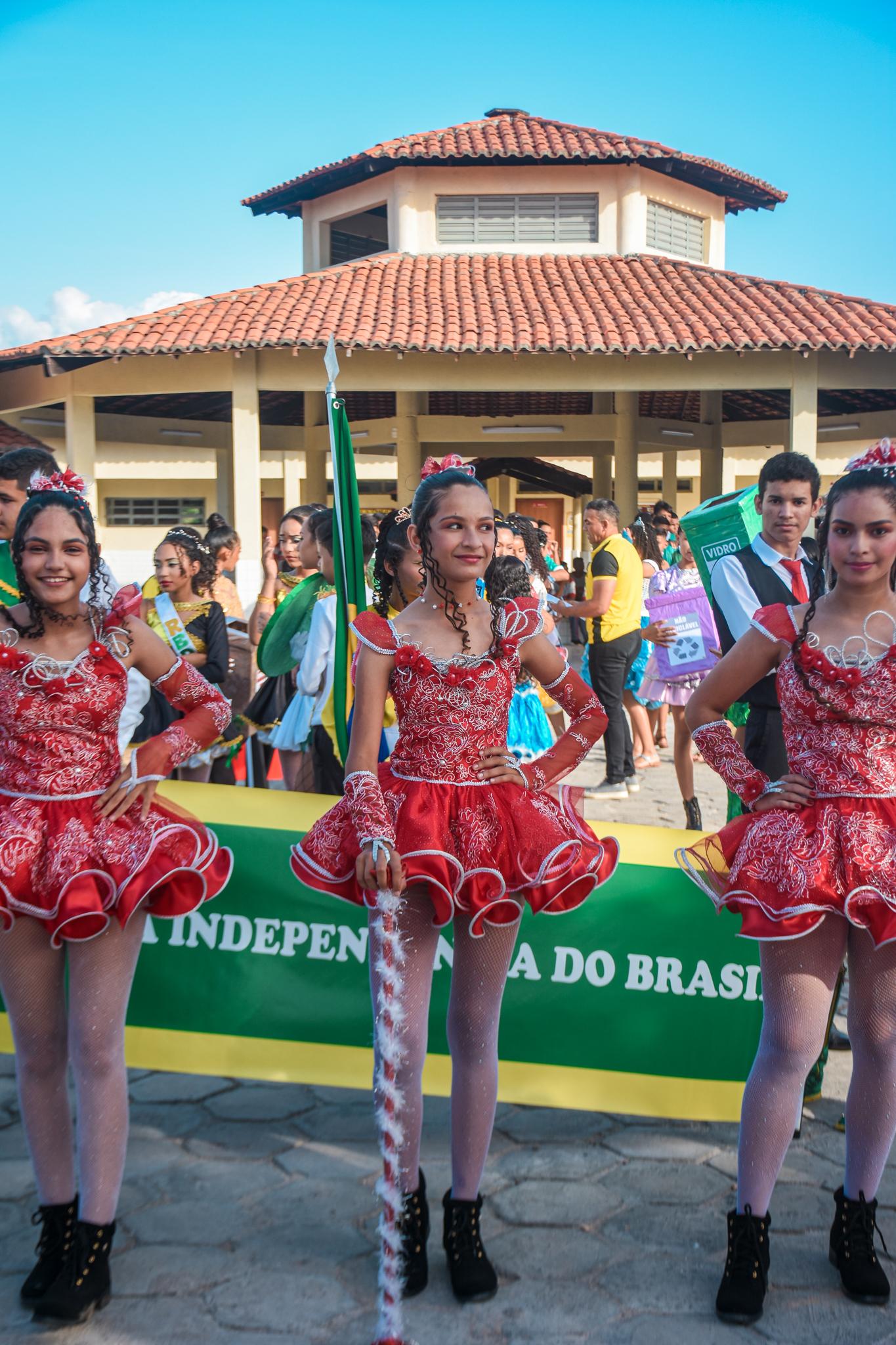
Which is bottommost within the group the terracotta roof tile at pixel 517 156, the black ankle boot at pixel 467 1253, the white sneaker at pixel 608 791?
the white sneaker at pixel 608 791

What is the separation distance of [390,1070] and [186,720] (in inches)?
39.0

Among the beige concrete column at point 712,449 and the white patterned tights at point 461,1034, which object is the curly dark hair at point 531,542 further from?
the beige concrete column at point 712,449

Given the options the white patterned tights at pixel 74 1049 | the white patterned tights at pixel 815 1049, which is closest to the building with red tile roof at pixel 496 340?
the white patterned tights at pixel 74 1049

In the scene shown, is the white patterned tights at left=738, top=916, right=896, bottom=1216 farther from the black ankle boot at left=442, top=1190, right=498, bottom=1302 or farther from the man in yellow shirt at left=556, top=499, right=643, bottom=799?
the man in yellow shirt at left=556, top=499, right=643, bottom=799

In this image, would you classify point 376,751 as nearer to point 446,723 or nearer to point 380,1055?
point 446,723

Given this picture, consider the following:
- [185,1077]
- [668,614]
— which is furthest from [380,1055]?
[668,614]

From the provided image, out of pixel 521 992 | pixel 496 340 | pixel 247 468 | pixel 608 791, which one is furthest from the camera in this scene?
pixel 247 468

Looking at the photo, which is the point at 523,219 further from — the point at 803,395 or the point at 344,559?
the point at 344,559

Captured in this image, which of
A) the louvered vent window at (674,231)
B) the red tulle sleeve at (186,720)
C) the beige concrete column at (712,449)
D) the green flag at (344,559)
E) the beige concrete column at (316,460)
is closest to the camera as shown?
the red tulle sleeve at (186,720)

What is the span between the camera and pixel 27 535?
9.46 feet

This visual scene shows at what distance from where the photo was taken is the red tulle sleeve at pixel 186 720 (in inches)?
117

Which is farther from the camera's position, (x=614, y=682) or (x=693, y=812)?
(x=614, y=682)

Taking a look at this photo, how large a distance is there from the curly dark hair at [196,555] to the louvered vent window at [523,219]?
57.1 ft

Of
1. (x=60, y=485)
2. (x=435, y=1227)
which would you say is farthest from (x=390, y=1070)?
(x=60, y=485)
